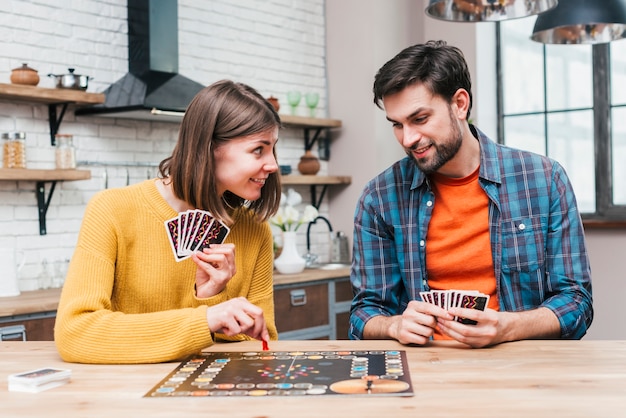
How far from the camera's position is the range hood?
4.27 metres

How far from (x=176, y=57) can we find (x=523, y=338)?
300cm

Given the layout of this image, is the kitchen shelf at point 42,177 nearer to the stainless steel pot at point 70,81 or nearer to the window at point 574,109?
the stainless steel pot at point 70,81

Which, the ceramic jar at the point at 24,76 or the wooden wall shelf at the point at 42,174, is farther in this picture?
the ceramic jar at the point at 24,76

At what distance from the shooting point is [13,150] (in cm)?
392

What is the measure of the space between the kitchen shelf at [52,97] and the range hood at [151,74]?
0.14m

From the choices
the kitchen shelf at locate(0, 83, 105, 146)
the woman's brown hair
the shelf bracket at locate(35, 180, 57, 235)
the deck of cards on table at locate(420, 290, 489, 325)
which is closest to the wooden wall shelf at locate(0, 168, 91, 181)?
the shelf bracket at locate(35, 180, 57, 235)

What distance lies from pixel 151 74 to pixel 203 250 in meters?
2.53

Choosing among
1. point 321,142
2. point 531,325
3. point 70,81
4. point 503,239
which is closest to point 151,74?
point 70,81

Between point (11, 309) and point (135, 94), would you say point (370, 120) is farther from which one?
point (11, 309)

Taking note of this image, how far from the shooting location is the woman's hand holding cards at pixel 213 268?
6.79 feet

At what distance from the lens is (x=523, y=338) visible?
2.08m

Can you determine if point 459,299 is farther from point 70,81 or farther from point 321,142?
point 321,142

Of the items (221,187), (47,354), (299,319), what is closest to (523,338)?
(221,187)

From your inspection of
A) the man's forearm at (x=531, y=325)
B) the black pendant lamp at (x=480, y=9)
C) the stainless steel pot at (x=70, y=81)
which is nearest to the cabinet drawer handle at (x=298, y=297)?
the stainless steel pot at (x=70, y=81)
